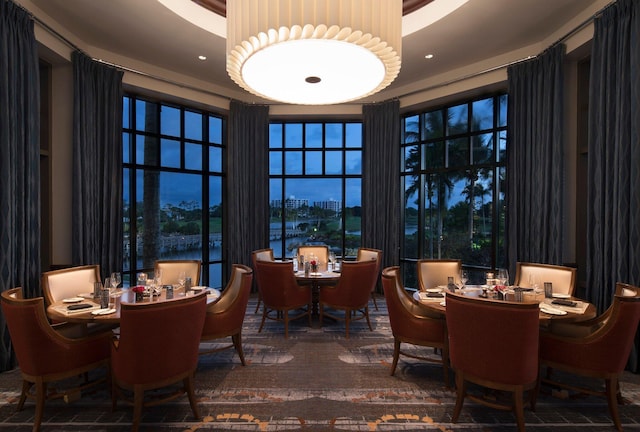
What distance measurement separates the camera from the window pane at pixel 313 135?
7.07 metres

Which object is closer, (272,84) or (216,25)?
(272,84)

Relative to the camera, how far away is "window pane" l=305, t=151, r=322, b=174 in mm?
7078

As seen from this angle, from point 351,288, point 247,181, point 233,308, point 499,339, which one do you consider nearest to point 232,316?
point 233,308

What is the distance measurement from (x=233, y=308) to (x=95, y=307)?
1.20 metres

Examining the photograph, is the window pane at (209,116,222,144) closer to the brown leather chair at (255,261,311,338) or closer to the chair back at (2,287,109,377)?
the brown leather chair at (255,261,311,338)

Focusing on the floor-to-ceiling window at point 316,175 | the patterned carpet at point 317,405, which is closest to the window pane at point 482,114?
the floor-to-ceiling window at point 316,175

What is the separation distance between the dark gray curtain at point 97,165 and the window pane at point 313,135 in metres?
3.44

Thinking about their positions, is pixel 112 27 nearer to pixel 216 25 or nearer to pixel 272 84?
pixel 216 25

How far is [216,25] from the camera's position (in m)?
4.43

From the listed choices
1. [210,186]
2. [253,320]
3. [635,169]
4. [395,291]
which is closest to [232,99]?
[210,186]

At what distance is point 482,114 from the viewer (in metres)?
5.75

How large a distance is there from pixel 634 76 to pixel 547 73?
4.20 feet

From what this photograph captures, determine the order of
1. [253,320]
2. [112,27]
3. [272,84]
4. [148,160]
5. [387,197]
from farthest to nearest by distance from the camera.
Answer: [387,197], [148,160], [253,320], [112,27], [272,84]

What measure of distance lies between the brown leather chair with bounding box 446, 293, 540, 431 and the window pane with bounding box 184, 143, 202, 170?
5399 millimetres
